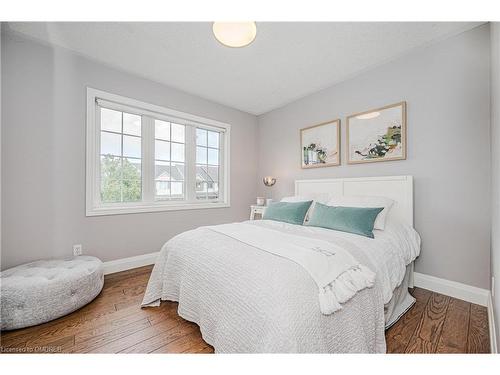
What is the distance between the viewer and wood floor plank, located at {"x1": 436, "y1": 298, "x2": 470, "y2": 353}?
1.33 metres

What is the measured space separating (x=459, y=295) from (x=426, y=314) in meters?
0.54

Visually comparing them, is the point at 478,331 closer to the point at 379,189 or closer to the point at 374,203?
the point at 374,203

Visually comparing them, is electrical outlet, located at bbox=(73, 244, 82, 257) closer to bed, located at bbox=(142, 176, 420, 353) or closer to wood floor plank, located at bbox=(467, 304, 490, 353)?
bed, located at bbox=(142, 176, 420, 353)

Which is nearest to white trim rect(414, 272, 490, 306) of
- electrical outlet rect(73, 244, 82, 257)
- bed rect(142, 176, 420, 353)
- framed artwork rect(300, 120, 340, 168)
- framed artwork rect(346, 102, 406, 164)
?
bed rect(142, 176, 420, 353)

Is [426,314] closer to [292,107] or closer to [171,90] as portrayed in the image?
[292,107]

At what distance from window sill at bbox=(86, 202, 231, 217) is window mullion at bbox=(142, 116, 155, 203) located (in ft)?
0.46

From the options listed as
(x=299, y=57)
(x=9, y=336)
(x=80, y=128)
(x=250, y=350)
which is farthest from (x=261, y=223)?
(x=80, y=128)

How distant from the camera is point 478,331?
4.83 ft

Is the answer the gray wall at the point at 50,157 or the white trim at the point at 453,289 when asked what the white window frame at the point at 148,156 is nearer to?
the gray wall at the point at 50,157

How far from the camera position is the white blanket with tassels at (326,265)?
42.1 inches

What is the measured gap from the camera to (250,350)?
3.14ft

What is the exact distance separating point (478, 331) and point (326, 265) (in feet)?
4.36

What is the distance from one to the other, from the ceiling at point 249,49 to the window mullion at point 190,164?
2.23ft
